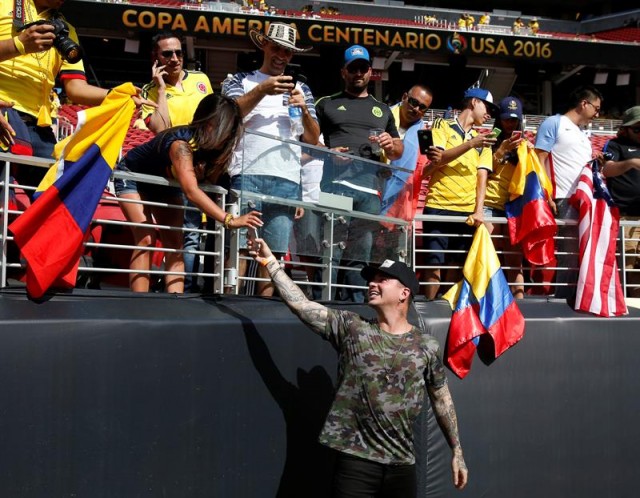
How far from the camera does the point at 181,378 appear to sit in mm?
4242

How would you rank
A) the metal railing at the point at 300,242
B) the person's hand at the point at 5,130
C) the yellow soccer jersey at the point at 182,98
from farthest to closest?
the yellow soccer jersey at the point at 182,98
the metal railing at the point at 300,242
the person's hand at the point at 5,130

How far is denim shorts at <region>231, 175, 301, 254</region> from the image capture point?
4.89 meters

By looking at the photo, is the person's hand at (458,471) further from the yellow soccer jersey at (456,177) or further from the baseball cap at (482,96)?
the baseball cap at (482,96)

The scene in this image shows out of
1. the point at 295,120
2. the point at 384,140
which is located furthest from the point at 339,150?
the point at 295,120

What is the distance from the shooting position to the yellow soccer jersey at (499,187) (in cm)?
641

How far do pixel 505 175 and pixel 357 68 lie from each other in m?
1.48

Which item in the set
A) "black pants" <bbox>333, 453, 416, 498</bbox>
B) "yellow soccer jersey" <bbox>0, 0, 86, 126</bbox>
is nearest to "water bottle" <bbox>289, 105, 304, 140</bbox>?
"yellow soccer jersey" <bbox>0, 0, 86, 126</bbox>

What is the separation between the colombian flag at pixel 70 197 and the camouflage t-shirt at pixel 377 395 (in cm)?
138

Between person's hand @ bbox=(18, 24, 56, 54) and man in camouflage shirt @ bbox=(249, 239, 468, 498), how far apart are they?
1.36m

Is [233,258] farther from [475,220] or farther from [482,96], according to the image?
[482,96]

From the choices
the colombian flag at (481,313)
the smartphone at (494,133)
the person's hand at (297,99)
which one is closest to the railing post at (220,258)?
the person's hand at (297,99)

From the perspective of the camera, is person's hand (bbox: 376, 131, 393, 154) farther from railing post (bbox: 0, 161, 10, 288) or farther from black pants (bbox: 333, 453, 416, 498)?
railing post (bbox: 0, 161, 10, 288)

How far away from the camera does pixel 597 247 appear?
6254 mm

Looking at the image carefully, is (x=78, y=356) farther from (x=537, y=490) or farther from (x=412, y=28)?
(x=412, y=28)
